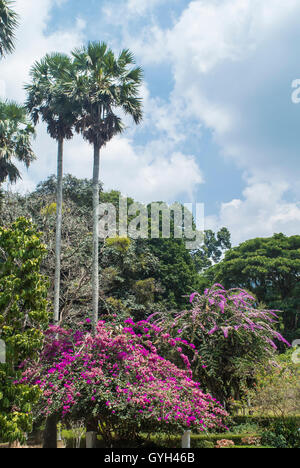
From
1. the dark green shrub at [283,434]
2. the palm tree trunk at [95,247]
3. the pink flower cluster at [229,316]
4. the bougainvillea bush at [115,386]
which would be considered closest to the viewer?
the bougainvillea bush at [115,386]

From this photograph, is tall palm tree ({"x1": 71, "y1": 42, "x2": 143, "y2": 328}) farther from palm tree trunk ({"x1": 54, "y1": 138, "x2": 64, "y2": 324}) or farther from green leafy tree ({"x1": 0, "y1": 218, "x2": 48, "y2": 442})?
green leafy tree ({"x1": 0, "y1": 218, "x2": 48, "y2": 442})

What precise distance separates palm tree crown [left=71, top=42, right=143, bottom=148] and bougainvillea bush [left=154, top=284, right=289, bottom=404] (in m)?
7.85

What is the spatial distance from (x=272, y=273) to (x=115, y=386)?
2386 cm

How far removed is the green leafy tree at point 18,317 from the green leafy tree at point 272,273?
78.7 ft

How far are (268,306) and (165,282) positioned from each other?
1003cm

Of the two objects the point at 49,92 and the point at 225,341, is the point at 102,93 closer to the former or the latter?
the point at 49,92

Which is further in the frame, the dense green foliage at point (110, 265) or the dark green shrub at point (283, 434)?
the dense green foliage at point (110, 265)

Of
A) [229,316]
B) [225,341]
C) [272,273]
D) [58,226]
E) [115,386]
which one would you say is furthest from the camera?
[272,273]

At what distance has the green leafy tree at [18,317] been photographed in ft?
23.7

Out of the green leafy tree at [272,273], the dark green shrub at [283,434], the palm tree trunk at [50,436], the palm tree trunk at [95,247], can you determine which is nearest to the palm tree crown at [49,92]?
the palm tree trunk at [95,247]

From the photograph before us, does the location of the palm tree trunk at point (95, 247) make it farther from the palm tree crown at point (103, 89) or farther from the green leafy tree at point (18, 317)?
the green leafy tree at point (18, 317)

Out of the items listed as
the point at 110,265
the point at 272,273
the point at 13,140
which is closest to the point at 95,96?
the point at 13,140

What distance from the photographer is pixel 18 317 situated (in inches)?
306
